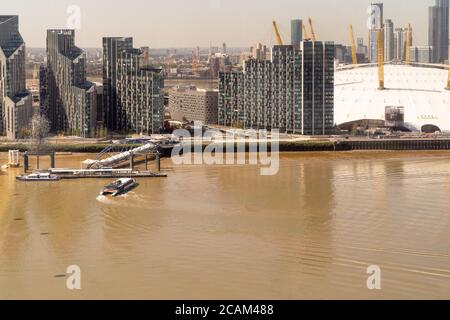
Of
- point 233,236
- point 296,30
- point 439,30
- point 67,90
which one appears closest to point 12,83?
point 67,90

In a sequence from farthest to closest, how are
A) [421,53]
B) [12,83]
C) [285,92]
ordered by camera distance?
[421,53], [285,92], [12,83]

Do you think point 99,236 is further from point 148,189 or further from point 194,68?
point 194,68

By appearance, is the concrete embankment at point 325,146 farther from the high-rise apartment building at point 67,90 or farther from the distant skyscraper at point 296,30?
the distant skyscraper at point 296,30

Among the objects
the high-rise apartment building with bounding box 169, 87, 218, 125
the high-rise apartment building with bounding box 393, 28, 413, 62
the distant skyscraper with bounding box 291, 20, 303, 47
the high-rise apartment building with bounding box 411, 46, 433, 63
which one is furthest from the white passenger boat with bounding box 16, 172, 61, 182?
the high-rise apartment building with bounding box 411, 46, 433, 63

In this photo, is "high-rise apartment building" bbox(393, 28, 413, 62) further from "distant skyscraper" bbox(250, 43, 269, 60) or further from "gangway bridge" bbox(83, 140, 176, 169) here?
"gangway bridge" bbox(83, 140, 176, 169)

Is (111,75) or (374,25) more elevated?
(374,25)

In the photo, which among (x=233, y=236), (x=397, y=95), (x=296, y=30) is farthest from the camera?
(x=296, y=30)

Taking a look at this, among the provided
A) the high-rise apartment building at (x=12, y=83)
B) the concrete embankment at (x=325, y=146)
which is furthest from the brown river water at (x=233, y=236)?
the high-rise apartment building at (x=12, y=83)

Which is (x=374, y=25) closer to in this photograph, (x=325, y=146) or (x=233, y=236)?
(x=325, y=146)
